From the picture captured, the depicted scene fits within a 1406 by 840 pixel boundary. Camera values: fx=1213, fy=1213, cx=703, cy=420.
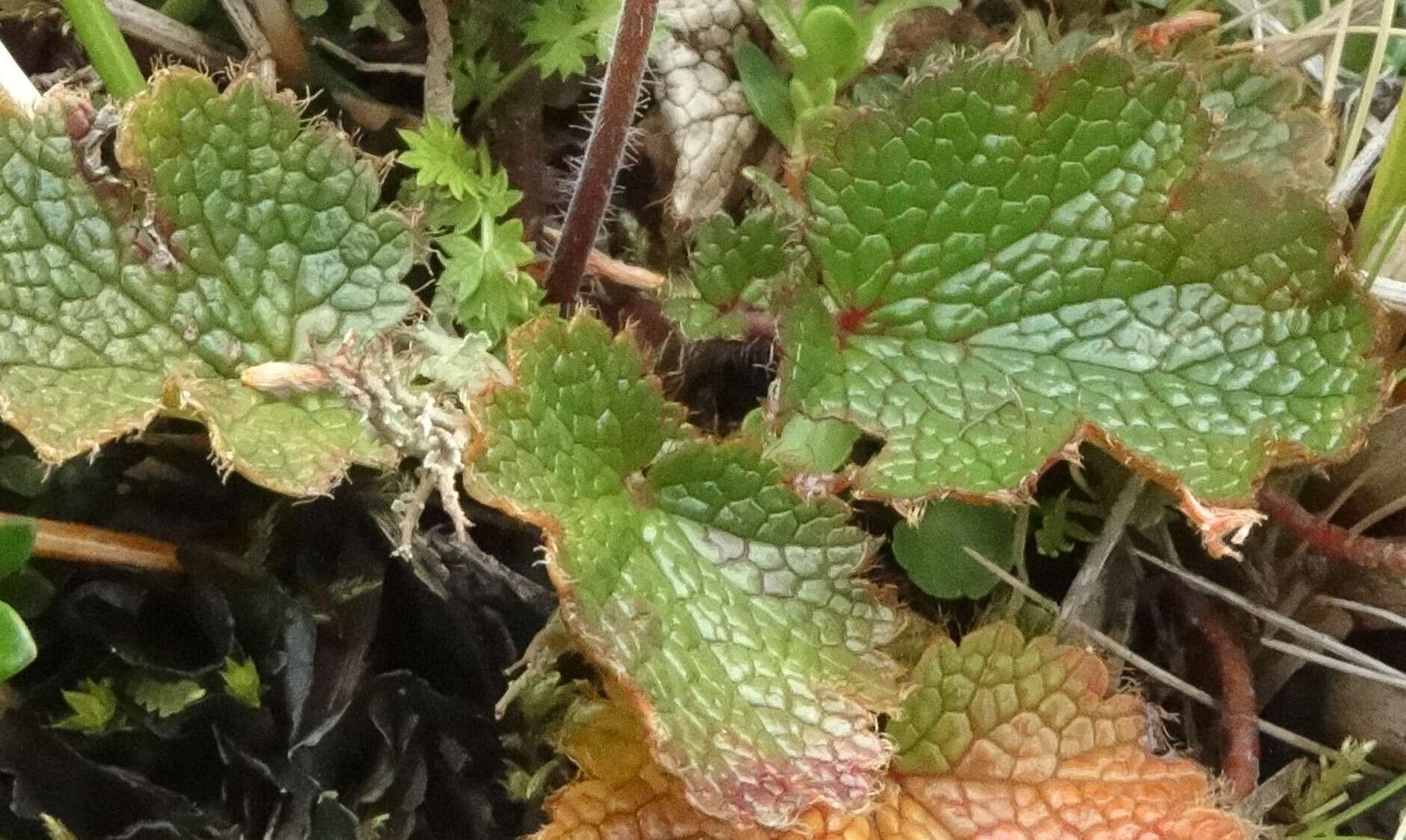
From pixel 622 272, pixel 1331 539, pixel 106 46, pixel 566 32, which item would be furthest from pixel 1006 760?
pixel 106 46

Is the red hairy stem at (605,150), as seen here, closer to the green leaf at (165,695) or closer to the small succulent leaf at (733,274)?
the small succulent leaf at (733,274)

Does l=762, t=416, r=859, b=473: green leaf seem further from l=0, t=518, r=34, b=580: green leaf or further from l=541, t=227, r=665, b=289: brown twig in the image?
l=0, t=518, r=34, b=580: green leaf

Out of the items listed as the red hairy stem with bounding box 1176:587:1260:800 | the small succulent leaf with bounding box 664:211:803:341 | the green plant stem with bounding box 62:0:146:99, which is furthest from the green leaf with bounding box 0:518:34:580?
the red hairy stem with bounding box 1176:587:1260:800

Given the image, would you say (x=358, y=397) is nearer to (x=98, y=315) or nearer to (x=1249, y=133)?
(x=98, y=315)

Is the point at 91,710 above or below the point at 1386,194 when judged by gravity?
below

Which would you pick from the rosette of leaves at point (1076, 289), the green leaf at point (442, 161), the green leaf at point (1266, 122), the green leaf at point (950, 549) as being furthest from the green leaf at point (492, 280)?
the green leaf at point (1266, 122)

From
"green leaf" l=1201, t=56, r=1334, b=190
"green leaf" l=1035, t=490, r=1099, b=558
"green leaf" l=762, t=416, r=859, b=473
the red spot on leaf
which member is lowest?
"green leaf" l=1035, t=490, r=1099, b=558

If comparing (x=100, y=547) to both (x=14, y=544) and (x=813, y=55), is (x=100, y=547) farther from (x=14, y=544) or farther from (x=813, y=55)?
(x=813, y=55)
